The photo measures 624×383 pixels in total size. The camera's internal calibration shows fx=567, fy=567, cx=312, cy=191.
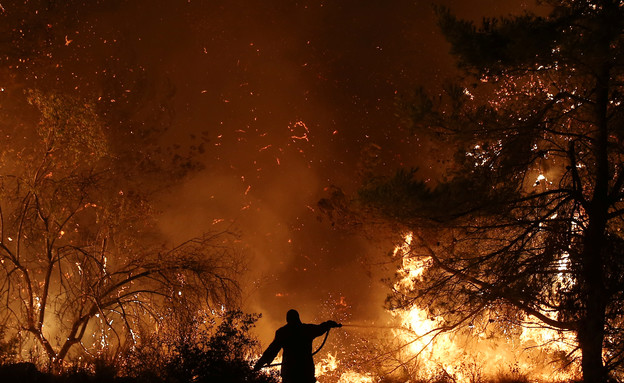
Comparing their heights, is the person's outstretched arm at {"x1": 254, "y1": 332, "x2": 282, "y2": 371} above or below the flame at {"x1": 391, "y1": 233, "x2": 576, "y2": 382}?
below

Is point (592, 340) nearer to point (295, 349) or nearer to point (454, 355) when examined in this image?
point (295, 349)

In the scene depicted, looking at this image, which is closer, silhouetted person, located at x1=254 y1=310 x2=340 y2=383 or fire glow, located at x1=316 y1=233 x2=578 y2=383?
silhouetted person, located at x1=254 y1=310 x2=340 y2=383

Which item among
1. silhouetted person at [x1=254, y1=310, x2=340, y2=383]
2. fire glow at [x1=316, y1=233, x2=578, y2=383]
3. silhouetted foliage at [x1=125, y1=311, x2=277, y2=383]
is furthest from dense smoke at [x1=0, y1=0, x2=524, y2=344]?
silhouetted person at [x1=254, y1=310, x2=340, y2=383]

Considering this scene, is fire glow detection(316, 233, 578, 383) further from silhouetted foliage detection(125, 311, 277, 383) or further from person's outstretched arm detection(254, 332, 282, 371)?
person's outstretched arm detection(254, 332, 282, 371)

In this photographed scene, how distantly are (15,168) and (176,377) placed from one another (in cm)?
881

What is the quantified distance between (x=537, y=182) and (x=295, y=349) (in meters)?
4.84

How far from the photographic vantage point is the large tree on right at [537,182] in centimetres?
819

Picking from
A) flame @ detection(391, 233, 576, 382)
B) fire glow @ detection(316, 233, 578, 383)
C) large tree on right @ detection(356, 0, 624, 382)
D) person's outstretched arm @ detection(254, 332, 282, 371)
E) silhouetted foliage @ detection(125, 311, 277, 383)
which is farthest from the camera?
flame @ detection(391, 233, 576, 382)

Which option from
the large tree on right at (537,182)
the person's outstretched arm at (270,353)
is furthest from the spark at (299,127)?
the person's outstretched arm at (270,353)

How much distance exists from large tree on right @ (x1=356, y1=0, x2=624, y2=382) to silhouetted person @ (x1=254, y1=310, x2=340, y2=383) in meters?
2.70

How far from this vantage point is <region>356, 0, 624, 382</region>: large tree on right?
8188 mm

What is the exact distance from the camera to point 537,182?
8961 mm

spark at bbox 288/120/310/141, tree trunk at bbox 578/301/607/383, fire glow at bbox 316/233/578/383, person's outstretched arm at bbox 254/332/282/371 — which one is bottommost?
person's outstretched arm at bbox 254/332/282/371

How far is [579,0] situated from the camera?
876 centimetres
